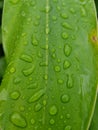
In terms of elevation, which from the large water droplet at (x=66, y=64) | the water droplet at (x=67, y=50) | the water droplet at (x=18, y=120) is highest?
the water droplet at (x=67, y=50)

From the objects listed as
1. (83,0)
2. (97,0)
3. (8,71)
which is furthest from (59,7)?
(97,0)

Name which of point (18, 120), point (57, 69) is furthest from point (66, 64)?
point (18, 120)

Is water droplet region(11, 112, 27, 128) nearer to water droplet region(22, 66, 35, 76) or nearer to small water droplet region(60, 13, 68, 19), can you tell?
water droplet region(22, 66, 35, 76)

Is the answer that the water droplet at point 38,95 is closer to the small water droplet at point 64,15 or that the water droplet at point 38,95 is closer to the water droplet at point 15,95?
the water droplet at point 15,95

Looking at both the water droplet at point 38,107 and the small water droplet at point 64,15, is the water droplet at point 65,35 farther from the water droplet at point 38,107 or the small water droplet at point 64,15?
the water droplet at point 38,107

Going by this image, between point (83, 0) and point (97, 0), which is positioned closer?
point (83, 0)

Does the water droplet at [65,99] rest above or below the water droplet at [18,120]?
above

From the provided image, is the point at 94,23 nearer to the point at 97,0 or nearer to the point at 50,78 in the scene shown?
the point at 50,78

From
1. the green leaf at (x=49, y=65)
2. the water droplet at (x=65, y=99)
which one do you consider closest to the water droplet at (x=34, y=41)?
the green leaf at (x=49, y=65)
